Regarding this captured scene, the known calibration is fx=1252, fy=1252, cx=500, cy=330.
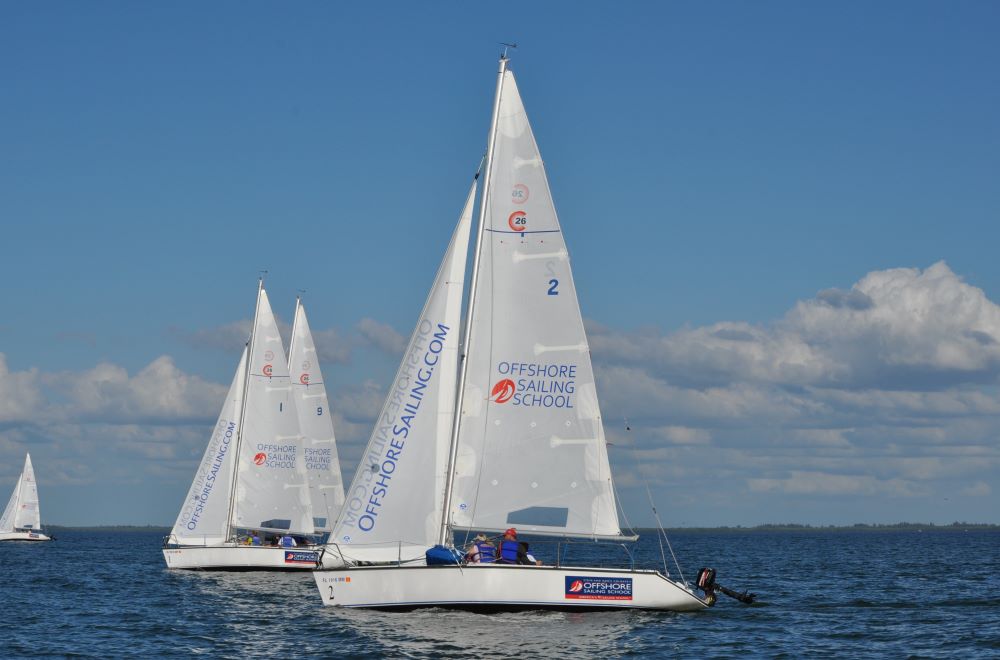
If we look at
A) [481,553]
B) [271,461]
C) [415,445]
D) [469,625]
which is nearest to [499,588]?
[469,625]

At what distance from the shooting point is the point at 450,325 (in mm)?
30438

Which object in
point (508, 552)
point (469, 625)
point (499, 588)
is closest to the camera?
point (469, 625)

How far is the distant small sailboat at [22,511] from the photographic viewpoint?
110375mm

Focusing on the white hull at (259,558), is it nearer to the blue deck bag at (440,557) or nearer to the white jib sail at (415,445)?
the white jib sail at (415,445)

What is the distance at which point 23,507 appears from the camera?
112m

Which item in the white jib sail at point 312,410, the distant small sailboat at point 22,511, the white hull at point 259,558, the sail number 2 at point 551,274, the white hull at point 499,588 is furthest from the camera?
the distant small sailboat at point 22,511

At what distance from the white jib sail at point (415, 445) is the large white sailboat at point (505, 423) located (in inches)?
1.1

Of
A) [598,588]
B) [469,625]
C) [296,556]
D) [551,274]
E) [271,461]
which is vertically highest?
[551,274]

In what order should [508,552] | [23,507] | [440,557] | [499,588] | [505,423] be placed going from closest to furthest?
[499,588] < [440,557] < [508,552] < [505,423] < [23,507]

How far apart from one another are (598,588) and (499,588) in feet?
7.66

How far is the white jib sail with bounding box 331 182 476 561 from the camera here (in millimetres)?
29516

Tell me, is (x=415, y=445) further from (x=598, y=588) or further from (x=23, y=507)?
(x=23, y=507)

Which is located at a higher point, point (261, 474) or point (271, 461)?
point (271, 461)

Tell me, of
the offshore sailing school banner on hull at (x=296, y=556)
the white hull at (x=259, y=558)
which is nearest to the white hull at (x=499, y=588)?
the white hull at (x=259, y=558)
